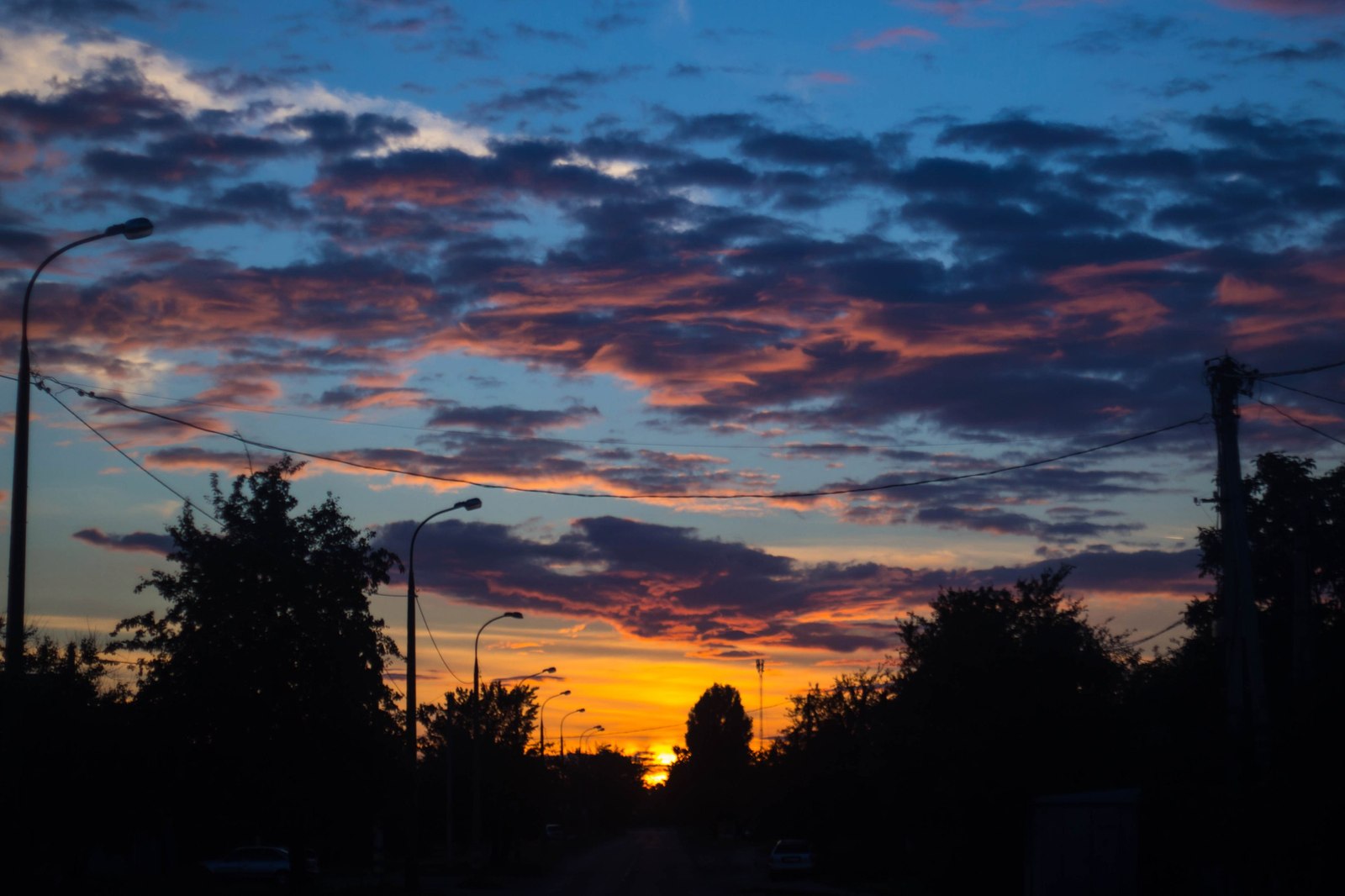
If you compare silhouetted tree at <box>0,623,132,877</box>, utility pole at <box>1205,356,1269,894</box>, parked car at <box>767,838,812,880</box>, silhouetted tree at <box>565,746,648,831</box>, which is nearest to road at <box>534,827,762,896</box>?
parked car at <box>767,838,812,880</box>

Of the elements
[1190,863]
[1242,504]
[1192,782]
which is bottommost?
[1190,863]

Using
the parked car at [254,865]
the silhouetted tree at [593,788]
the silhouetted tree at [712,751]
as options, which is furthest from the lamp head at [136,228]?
the silhouetted tree at [712,751]

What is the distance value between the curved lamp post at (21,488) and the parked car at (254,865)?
1355 inches

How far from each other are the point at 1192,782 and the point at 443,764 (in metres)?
58.8

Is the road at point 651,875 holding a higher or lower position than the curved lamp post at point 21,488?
lower

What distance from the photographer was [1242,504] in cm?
2353

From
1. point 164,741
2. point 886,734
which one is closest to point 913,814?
point 886,734

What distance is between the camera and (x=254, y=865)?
50.9m

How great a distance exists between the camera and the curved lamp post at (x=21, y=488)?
1722 centimetres

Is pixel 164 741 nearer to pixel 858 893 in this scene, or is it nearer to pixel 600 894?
pixel 600 894

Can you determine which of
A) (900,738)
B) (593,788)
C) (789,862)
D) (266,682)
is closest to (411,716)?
(266,682)

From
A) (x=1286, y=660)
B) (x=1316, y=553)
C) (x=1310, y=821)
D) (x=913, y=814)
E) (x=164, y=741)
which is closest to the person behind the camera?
(x=1310, y=821)

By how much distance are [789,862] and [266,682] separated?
29.7 m

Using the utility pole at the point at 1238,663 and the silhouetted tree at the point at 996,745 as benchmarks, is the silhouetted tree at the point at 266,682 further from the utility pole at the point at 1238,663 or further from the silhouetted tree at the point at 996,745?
the utility pole at the point at 1238,663
